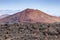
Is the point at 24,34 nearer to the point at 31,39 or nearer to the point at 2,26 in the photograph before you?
the point at 31,39

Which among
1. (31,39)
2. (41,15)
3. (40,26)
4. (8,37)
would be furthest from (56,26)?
(41,15)

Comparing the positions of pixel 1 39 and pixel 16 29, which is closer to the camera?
pixel 1 39

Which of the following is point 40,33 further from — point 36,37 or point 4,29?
point 4,29

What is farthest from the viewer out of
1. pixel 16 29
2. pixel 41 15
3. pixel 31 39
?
pixel 41 15

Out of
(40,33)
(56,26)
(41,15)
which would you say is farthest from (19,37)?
(41,15)

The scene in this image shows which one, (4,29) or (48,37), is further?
(4,29)

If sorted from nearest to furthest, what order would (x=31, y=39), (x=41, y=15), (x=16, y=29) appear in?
(x=31, y=39) → (x=16, y=29) → (x=41, y=15)
